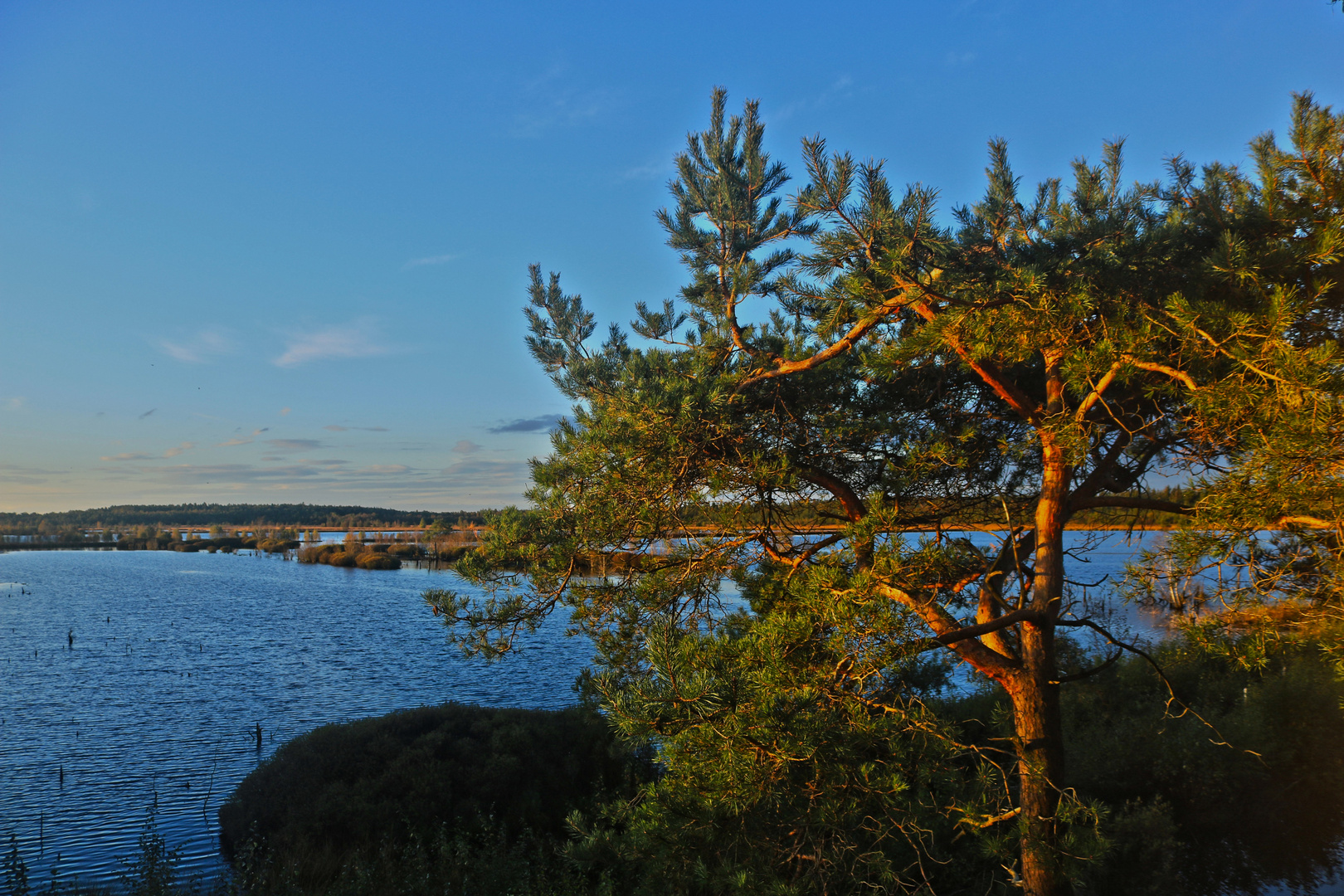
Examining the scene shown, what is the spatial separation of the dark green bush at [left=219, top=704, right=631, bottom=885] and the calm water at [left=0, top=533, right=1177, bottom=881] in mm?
1224

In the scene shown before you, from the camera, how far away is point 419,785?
1154cm

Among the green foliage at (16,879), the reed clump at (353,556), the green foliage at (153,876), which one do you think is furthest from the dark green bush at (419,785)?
the reed clump at (353,556)

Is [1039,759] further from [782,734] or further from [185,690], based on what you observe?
[185,690]

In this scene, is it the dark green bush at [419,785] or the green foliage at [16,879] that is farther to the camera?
the dark green bush at [419,785]

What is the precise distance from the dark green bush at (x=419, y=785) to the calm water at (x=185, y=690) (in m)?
1.22

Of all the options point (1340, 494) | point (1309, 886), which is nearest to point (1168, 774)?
point (1309, 886)

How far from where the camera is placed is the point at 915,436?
5.81 metres

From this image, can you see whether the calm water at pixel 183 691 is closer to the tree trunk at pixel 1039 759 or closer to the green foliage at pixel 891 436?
the green foliage at pixel 891 436

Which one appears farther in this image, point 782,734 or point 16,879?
point 16,879

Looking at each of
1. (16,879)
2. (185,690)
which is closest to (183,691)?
(185,690)

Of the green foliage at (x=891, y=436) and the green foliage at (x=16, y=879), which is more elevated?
the green foliage at (x=891, y=436)

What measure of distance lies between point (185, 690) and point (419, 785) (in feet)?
50.4

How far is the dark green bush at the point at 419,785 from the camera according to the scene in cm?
1062

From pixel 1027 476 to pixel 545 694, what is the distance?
16952 mm
